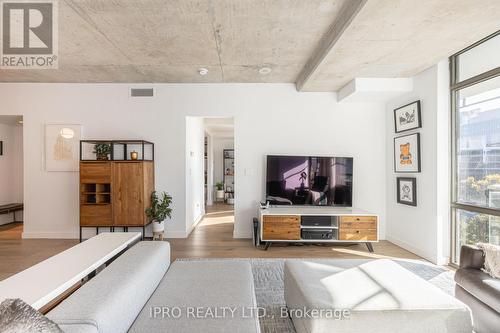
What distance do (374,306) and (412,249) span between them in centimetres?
275

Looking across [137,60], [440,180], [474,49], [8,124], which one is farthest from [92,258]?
[8,124]

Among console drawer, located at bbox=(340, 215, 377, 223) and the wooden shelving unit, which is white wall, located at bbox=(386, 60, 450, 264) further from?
the wooden shelving unit

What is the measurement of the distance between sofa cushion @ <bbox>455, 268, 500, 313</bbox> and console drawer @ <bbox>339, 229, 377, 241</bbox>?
1.66 metres

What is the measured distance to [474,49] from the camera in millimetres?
2770

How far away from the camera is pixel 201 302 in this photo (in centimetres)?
140

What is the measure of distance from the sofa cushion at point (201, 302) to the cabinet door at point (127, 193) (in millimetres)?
2216

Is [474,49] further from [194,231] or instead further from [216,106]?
[194,231]

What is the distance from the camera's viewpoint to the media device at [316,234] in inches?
143

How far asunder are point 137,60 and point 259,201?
112 inches

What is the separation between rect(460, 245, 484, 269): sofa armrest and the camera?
1.88 meters

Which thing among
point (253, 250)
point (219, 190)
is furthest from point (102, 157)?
point (219, 190)

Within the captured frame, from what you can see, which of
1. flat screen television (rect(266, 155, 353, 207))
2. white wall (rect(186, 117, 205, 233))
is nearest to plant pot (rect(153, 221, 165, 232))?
white wall (rect(186, 117, 205, 233))

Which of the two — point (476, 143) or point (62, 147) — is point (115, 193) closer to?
point (62, 147)

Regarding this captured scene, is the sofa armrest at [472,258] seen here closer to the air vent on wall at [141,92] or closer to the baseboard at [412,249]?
the baseboard at [412,249]
